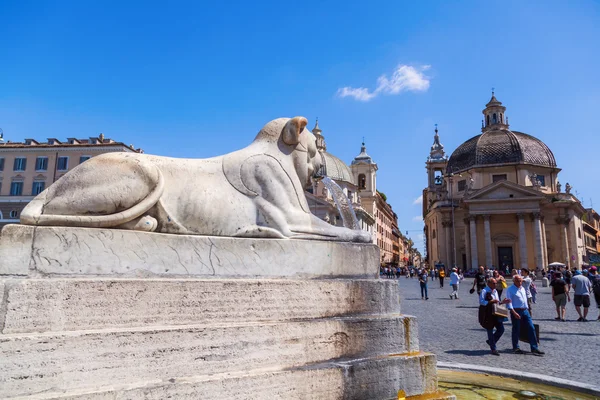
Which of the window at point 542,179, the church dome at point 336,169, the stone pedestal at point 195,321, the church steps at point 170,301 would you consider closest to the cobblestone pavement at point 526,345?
the stone pedestal at point 195,321

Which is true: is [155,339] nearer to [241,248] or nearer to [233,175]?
[241,248]

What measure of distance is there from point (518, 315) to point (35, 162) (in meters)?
49.0

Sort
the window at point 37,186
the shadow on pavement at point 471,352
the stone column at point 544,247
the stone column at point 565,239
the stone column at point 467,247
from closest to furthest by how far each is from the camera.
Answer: the shadow on pavement at point 471,352 < the window at point 37,186 < the stone column at point 544,247 < the stone column at point 565,239 < the stone column at point 467,247

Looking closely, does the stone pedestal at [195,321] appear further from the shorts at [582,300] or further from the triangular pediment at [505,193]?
the triangular pediment at [505,193]

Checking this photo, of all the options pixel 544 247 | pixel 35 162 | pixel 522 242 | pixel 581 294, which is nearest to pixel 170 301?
pixel 581 294

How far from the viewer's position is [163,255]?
3.13m

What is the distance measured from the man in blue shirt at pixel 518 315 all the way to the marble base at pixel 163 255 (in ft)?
20.3

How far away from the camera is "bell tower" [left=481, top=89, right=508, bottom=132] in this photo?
63.0 m

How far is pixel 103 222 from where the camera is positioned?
3.08 m

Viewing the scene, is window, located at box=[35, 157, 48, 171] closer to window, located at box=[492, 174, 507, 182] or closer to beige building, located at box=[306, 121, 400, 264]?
beige building, located at box=[306, 121, 400, 264]

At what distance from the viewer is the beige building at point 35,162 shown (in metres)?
43.8

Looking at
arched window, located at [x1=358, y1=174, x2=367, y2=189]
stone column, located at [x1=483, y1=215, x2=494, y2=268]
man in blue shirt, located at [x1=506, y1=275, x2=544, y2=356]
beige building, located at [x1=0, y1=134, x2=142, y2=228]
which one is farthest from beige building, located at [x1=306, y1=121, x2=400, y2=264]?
man in blue shirt, located at [x1=506, y1=275, x2=544, y2=356]

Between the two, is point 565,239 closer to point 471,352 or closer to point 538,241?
point 538,241

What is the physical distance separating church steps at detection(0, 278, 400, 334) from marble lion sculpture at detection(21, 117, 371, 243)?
1.56 feet
